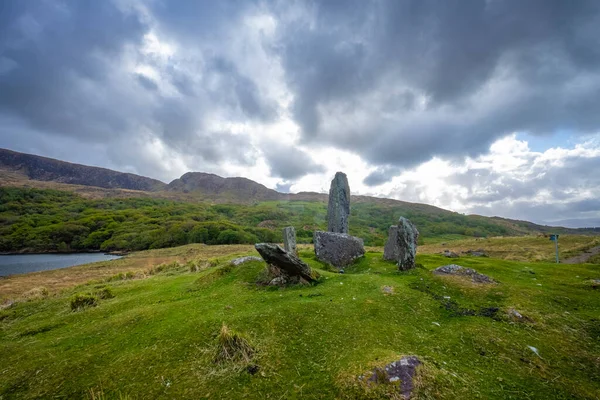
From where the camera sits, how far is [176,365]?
729cm

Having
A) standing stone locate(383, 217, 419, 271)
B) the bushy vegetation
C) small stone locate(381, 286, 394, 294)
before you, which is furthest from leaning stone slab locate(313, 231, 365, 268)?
the bushy vegetation

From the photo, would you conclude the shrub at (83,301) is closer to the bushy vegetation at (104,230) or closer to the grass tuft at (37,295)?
the grass tuft at (37,295)

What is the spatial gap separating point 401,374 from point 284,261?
8.33m

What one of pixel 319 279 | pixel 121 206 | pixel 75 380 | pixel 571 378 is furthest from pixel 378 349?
pixel 121 206

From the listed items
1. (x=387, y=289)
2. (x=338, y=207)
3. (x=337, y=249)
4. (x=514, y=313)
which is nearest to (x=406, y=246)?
(x=387, y=289)

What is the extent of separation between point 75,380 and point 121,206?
179 m

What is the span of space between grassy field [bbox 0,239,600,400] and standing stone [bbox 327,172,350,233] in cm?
1365

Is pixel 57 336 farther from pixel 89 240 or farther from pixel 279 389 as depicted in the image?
pixel 89 240

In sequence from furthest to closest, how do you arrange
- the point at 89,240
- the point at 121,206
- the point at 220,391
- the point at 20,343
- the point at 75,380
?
the point at 121,206 < the point at 89,240 < the point at 20,343 < the point at 75,380 < the point at 220,391

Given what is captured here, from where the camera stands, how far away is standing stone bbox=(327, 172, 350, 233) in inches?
1078

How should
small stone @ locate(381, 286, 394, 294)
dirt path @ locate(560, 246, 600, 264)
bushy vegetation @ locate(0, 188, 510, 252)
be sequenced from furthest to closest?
bushy vegetation @ locate(0, 188, 510, 252)
dirt path @ locate(560, 246, 600, 264)
small stone @ locate(381, 286, 394, 294)

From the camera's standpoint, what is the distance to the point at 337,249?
21.6 m

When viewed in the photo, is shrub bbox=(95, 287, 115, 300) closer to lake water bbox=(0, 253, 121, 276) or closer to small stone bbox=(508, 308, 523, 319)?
small stone bbox=(508, 308, 523, 319)

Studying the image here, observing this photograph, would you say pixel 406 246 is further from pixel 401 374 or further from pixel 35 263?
pixel 35 263
